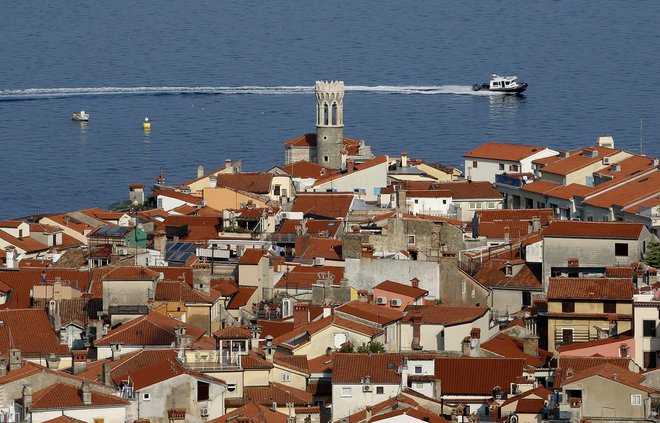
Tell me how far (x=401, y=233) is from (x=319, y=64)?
134538mm

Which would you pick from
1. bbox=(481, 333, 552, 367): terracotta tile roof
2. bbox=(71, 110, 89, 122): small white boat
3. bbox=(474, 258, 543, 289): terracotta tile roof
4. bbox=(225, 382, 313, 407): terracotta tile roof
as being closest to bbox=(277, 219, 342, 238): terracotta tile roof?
bbox=(474, 258, 543, 289): terracotta tile roof

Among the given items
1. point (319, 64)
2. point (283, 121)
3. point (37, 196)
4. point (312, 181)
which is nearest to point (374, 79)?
point (319, 64)

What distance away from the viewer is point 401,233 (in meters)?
54.2

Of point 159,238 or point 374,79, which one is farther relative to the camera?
point 374,79

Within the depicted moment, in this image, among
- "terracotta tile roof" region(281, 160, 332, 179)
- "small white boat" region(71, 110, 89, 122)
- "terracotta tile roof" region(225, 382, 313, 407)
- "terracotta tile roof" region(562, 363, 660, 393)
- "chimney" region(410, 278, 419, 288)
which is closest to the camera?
"terracotta tile roof" region(562, 363, 660, 393)

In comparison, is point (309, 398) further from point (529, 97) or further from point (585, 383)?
point (529, 97)

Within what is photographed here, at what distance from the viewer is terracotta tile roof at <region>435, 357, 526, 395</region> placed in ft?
115

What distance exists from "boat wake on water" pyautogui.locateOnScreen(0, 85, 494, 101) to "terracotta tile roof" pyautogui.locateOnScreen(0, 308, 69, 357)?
12073 centimetres

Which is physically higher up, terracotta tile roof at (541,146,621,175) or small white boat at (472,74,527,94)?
small white boat at (472,74,527,94)

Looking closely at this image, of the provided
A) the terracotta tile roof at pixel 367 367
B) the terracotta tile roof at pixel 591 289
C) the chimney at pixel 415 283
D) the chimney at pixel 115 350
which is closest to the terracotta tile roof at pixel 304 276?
the chimney at pixel 415 283

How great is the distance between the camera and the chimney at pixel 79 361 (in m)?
34.4

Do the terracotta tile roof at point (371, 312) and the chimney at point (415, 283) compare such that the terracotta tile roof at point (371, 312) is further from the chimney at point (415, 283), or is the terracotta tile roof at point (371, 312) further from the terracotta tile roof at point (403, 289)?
the chimney at point (415, 283)

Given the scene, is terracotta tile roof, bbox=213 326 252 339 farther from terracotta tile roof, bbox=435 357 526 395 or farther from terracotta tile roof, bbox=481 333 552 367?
terracotta tile roof, bbox=481 333 552 367

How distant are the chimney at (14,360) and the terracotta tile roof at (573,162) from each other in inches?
1449
